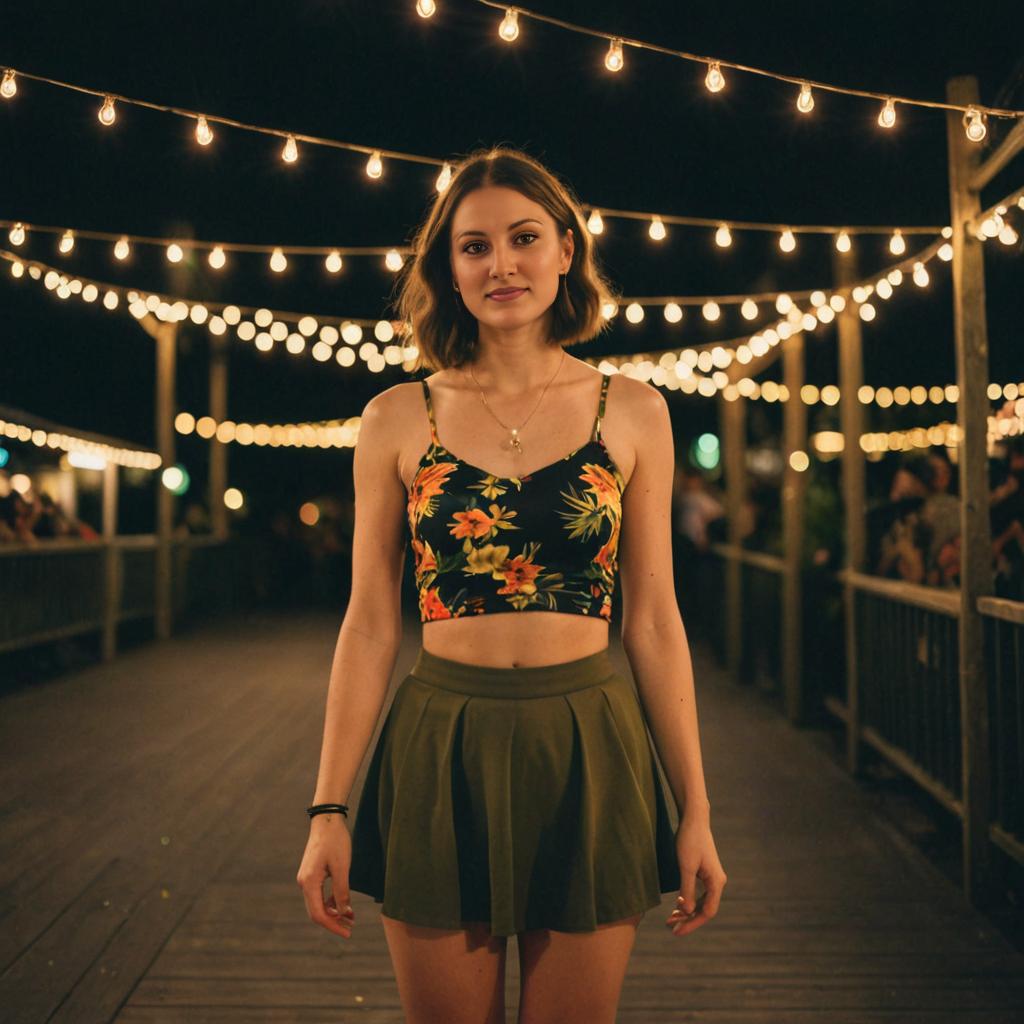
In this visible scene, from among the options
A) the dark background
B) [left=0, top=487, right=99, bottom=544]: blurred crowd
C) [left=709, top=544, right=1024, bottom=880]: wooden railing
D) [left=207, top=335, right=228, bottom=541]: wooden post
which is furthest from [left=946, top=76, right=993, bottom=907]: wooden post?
[left=207, top=335, right=228, bottom=541]: wooden post

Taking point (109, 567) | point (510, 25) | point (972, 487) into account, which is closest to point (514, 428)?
point (510, 25)

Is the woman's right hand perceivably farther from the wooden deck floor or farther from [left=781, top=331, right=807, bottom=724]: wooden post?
[left=781, top=331, right=807, bottom=724]: wooden post

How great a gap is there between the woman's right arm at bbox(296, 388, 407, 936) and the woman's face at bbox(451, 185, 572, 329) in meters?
0.20

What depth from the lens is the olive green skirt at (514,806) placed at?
1.57m

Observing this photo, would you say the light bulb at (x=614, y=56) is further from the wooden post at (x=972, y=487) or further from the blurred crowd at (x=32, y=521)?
the blurred crowd at (x=32, y=521)

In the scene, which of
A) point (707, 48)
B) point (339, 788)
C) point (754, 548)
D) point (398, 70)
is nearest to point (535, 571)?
point (339, 788)

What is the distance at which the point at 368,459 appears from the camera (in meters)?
1.73

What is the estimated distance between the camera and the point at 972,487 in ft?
14.0

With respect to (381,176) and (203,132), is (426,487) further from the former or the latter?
(381,176)

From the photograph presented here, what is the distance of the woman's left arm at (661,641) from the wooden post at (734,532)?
316 inches

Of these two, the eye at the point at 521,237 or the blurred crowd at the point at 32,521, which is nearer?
the eye at the point at 521,237

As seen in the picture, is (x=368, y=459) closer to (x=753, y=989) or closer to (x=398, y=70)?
(x=753, y=989)

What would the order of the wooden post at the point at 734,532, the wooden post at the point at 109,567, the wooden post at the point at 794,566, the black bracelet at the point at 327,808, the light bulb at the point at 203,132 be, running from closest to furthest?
the black bracelet at the point at 327,808 < the light bulb at the point at 203,132 < the wooden post at the point at 794,566 < the wooden post at the point at 734,532 < the wooden post at the point at 109,567

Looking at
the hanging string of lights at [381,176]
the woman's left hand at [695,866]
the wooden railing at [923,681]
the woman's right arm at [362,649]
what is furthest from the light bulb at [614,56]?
the woman's left hand at [695,866]
